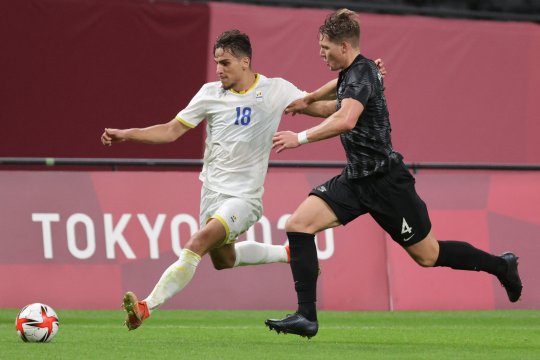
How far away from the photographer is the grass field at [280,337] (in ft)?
25.6

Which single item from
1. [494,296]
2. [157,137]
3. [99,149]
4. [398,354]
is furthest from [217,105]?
[99,149]

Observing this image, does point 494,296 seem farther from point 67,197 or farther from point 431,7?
point 431,7

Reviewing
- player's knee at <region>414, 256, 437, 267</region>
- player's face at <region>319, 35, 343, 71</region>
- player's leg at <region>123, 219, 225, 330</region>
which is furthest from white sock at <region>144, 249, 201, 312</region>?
player's face at <region>319, 35, 343, 71</region>

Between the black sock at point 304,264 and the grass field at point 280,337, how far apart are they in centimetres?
36

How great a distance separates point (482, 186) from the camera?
13344mm

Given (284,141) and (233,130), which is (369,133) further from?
(233,130)

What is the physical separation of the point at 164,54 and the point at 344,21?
24.7 ft

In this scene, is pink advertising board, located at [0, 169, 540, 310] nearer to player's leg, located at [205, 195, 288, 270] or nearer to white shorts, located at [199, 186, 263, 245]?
player's leg, located at [205, 195, 288, 270]

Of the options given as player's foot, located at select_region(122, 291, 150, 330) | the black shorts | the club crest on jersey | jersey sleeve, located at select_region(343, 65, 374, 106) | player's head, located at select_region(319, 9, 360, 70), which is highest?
player's head, located at select_region(319, 9, 360, 70)

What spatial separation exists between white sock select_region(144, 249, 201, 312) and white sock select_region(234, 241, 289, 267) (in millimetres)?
1235

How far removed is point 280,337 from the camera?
30.3ft

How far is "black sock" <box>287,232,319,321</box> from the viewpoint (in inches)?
333

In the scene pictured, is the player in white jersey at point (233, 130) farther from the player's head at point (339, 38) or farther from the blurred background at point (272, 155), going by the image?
the blurred background at point (272, 155)

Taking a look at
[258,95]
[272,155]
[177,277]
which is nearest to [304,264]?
[177,277]
